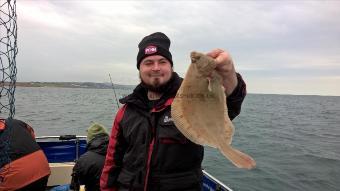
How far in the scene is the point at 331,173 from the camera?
15211mm

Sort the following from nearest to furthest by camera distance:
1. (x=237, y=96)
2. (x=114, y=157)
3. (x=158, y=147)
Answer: (x=237, y=96) < (x=158, y=147) < (x=114, y=157)

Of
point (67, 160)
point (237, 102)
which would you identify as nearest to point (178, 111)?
point (237, 102)

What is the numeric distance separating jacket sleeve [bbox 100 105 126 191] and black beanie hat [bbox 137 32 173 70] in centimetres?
61

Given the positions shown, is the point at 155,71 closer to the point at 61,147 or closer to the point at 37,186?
the point at 37,186

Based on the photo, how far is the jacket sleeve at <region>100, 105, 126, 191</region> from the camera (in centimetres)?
349

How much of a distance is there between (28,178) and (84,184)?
34.4 inches

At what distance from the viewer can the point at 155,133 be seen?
3.17 metres

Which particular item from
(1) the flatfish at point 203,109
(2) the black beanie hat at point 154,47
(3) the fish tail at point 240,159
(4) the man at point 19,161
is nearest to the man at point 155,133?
(2) the black beanie hat at point 154,47

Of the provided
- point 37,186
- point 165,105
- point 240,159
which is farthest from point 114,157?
point 37,186

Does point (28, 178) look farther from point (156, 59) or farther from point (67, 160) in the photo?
point (67, 160)

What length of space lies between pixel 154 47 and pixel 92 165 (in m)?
2.58

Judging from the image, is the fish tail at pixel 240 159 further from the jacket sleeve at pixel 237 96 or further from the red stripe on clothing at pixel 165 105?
the red stripe on clothing at pixel 165 105

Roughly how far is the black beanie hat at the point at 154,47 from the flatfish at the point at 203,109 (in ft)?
2.51

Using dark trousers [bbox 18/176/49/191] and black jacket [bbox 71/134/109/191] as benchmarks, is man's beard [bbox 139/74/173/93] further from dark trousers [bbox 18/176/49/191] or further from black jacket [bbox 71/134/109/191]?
dark trousers [bbox 18/176/49/191]
